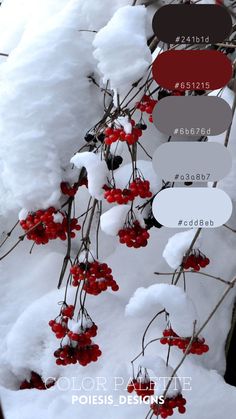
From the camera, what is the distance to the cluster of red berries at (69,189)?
0.89m

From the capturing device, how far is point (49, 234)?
0.85 meters

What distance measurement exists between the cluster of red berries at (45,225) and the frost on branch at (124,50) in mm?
242

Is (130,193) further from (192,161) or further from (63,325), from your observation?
(63,325)

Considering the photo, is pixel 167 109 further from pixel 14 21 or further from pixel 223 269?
pixel 14 21

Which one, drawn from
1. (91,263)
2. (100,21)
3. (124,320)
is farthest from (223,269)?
(100,21)

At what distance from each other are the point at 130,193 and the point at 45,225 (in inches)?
7.1

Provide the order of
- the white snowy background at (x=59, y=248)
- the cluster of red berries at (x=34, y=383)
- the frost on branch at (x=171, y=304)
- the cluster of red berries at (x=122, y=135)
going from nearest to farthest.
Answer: the cluster of red berries at (x=122, y=135), the frost on branch at (x=171, y=304), the white snowy background at (x=59, y=248), the cluster of red berries at (x=34, y=383)

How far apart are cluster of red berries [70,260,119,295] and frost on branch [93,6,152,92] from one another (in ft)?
0.97

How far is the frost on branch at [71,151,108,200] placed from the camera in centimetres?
78

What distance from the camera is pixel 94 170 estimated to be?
2.54 ft

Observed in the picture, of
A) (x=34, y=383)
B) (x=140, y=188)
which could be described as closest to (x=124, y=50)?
(x=140, y=188)

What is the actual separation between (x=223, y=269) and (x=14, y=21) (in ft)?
2.25

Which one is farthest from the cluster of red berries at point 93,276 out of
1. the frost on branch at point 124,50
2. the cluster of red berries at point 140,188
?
the frost on branch at point 124,50

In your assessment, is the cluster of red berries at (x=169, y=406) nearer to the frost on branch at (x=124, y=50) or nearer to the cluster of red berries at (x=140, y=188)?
the cluster of red berries at (x=140, y=188)
